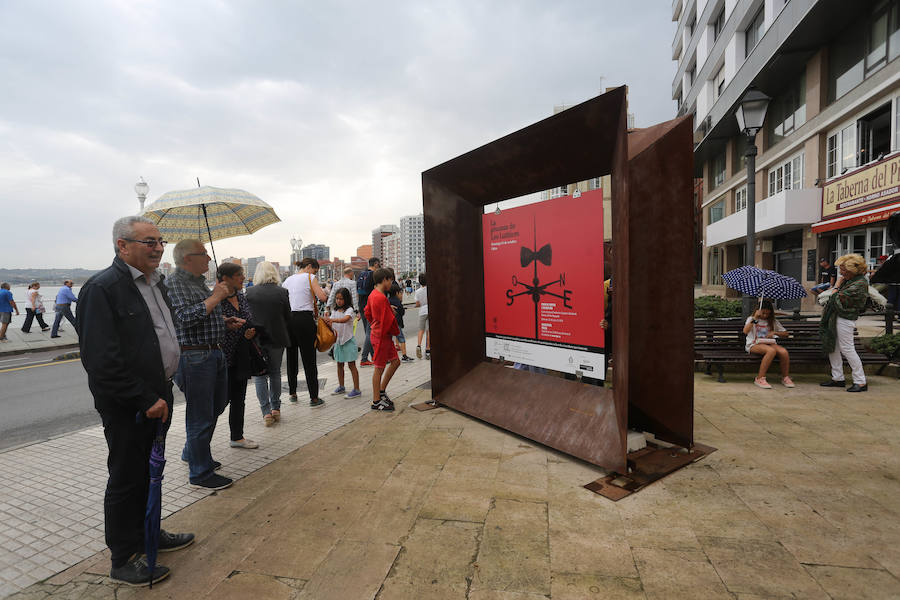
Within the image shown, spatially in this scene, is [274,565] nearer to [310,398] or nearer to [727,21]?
[310,398]

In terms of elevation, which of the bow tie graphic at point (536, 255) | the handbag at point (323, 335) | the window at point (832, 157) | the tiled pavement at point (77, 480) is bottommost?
the tiled pavement at point (77, 480)

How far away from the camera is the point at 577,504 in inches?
121

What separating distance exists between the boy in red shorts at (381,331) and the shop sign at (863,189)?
14278 millimetres

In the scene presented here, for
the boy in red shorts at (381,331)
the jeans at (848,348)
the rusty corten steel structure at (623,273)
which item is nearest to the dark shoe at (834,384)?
the jeans at (848,348)

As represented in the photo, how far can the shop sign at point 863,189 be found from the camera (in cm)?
1191

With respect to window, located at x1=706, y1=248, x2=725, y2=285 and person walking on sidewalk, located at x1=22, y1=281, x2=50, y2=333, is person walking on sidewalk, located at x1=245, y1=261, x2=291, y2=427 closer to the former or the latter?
person walking on sidewalk, located at x1=22, y1=281, x2=50, y2=333

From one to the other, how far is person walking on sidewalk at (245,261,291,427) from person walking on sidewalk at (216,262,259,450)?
62 centimetres

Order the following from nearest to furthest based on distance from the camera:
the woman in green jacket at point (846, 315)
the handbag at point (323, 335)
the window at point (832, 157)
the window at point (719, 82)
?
the woman in green jacket at point (846, 315) → the handbag at point (323, 335) → the window at point (832, 157) → the window at point (719, 82)

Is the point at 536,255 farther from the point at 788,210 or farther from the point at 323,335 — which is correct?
the point at 788,210

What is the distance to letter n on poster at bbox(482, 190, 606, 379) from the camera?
13.7 ft

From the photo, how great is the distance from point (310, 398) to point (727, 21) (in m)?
28.5

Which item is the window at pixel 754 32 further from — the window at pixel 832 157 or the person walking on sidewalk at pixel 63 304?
the person walking on sidewalk at pixel 63 304

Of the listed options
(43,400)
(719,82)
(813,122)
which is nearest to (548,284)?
(43,400)

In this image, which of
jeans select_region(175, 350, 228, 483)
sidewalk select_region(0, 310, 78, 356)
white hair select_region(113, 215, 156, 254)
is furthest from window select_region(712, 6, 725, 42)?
sidewalk select_region(0, 310, 78, 356)
